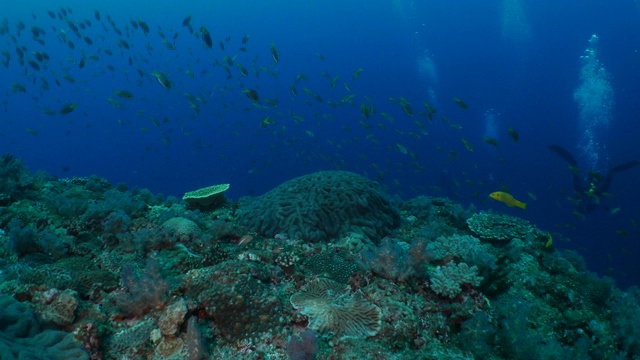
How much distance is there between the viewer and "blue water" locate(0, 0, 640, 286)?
5231 cm

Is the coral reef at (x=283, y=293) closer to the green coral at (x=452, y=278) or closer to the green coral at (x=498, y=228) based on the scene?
the green coral at (x=452, y=278)

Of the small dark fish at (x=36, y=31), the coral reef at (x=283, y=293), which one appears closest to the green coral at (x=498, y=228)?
the coral reef at (x=283, y=293)

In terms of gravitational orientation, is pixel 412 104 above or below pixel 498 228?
above

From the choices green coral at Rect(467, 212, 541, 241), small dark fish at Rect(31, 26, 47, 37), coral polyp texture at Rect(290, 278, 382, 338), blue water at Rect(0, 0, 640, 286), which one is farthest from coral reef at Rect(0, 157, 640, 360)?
blue water at Rect(0, 0, 640, 286)

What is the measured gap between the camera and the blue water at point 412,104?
52312 mm

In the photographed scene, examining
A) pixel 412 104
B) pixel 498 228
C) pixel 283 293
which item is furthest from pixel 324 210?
pixel 412 104

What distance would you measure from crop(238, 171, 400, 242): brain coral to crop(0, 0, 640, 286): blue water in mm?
28284

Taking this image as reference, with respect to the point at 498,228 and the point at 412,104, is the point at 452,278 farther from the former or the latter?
the point at 412,104

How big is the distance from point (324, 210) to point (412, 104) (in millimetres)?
63109

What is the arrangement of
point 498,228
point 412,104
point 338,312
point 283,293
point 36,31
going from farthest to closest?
point 412,104 < point 36,31 < point 498,228 < point 283,293 < point 338,312

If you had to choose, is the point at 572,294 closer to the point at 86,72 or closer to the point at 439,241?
the point at 439,241

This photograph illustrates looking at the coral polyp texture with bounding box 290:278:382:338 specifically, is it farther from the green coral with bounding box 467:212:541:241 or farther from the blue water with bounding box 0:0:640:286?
the blue water with bounding box 0:0:640:286

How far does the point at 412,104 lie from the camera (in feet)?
217

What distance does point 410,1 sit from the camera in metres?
147
